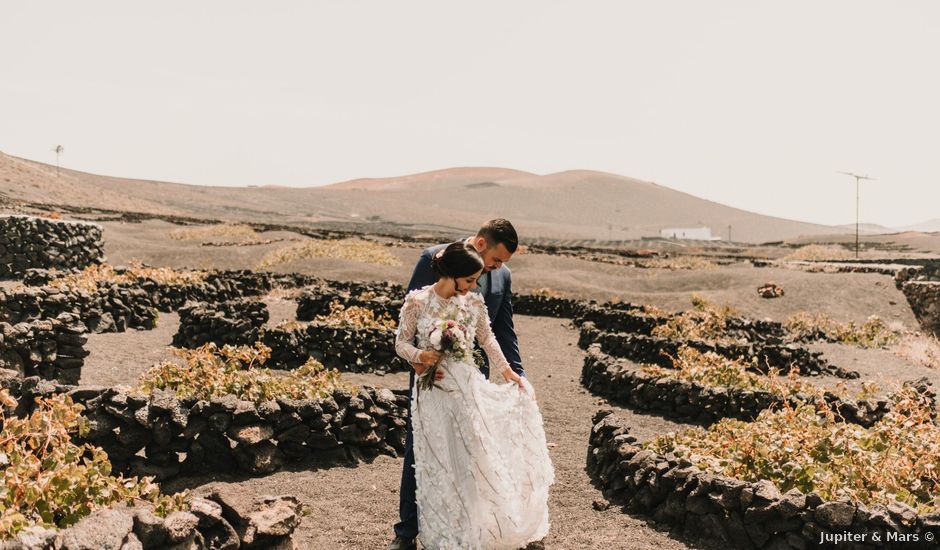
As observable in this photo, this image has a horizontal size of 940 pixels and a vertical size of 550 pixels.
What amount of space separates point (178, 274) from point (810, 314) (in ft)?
67.2

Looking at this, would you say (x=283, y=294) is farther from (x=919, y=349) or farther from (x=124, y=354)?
(x=919, y=349)

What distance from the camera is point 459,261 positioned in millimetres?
5320

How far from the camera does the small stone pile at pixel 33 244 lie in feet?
84.3

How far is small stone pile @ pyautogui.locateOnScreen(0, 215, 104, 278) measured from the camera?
84.3 ft

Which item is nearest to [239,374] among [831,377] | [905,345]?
[831,377]

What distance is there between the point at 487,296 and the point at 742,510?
290cm

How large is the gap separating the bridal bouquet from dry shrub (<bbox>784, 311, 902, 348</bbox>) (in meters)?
16.2

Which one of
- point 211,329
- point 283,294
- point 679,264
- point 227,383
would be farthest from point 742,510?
point 679,264

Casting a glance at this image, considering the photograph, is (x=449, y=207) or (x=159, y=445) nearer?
(x=159, y=445)

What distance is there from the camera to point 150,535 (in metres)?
4.44

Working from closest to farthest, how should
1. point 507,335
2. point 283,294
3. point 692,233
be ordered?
point 507,335 → point 283,294 → point 692,233

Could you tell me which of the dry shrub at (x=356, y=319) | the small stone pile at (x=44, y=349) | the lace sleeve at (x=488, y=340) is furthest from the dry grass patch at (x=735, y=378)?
the small stone pile at (x=44, y=349)

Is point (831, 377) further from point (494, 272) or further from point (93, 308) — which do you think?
point (93, 308)

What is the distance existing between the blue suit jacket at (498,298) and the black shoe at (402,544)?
4.89 ft
